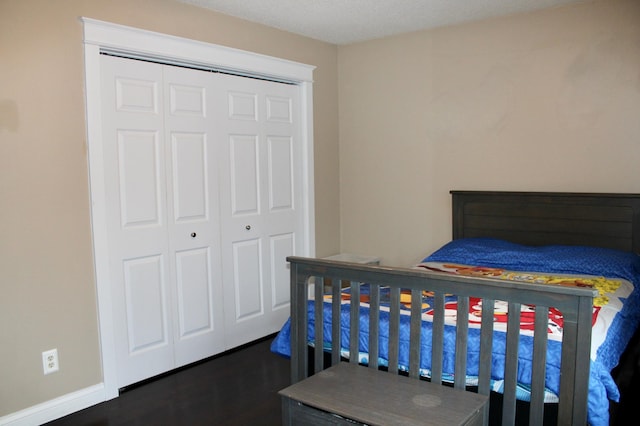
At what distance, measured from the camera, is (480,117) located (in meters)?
3.68

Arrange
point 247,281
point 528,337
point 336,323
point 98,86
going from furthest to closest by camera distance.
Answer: point 247,281
point 98,86
point 336,323
point 528,337

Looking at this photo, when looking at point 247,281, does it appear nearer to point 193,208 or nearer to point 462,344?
point 193,208

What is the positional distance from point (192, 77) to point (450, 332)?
2.24 metres

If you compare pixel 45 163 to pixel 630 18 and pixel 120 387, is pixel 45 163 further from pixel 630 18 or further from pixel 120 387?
pixel 630 18

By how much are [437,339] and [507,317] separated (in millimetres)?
273

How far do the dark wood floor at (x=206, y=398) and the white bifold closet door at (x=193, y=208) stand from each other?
5.7 inches

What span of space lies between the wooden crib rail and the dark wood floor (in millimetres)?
491

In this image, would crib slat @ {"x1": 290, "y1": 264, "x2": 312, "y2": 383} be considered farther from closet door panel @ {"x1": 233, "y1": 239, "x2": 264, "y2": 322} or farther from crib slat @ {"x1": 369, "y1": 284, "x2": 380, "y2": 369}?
closet door panel @ {"x1": 233, "y1": 239, "x2": 264, "y2": 322}

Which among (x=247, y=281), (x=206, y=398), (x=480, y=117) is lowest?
(x=206, y=398)

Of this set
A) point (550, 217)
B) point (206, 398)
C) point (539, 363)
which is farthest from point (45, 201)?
point (550, 217)

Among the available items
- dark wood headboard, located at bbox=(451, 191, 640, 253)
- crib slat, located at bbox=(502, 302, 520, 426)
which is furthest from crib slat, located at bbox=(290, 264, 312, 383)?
dark wood headboard, located at bbox=(451, 191, 640, 253)

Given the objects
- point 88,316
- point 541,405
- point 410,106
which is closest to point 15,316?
point 88,316

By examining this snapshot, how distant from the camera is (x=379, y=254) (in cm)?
430

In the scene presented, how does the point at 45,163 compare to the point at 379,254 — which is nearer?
the point at 45,163
